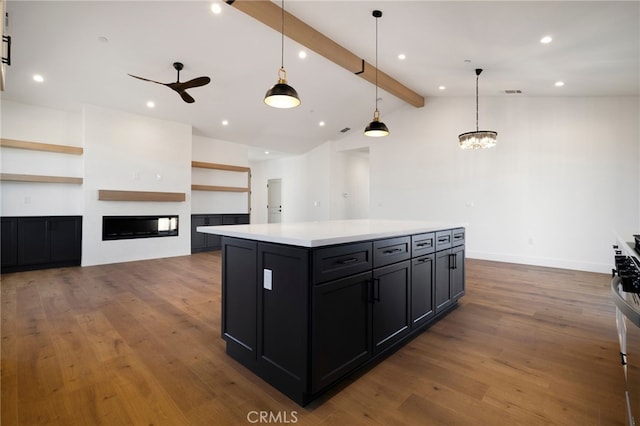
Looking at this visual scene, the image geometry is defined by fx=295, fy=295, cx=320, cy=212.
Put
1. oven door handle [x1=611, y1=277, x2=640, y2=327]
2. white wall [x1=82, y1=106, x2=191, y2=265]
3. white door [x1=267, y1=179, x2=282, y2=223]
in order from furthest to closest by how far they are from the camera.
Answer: white door [x1=267, y1=179, x2=282, y2=223] < white wall [x1=82, y1=106, x2=191, y2=265] < oven door handle [x1=611, y1=277, x2=640, y2=327]

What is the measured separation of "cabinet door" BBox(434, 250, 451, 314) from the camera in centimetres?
275

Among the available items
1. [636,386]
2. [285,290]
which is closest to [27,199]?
[285,290]

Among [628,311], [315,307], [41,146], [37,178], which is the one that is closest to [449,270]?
[315,307]

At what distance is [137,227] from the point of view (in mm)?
5852

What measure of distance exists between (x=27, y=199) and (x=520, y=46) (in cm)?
776

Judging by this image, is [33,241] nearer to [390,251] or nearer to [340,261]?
[340,261]

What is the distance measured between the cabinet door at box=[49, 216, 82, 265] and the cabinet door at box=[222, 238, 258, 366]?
4.75 m

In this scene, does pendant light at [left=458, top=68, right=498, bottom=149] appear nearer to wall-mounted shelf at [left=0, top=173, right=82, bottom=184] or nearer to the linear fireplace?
the linear fireplace

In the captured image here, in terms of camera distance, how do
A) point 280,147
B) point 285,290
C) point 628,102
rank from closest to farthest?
point 285,290, point 628,102, point 280,147

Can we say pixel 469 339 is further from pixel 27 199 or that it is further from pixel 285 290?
pixel 27 199

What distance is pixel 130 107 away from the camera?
214 inches

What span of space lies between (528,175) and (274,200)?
771cm

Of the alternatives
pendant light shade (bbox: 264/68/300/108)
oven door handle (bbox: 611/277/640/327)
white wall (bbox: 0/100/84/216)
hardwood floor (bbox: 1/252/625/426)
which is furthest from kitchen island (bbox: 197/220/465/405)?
white wall (bbox: 0/100/84/216)

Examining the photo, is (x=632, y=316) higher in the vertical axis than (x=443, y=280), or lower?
higher
